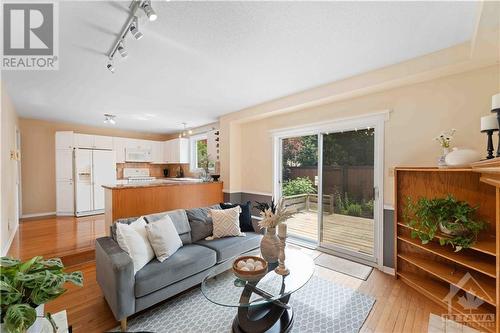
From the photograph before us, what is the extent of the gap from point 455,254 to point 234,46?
3058mm

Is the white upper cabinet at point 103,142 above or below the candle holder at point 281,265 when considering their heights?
above

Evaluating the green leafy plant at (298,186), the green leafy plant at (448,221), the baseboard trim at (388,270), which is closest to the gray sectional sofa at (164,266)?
the green leafy plant at (298,186)

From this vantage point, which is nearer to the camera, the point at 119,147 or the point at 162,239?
the point at 162,239

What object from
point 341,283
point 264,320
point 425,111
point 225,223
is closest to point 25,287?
point 264,320

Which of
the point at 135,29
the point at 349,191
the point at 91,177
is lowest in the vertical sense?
the point at 349,191

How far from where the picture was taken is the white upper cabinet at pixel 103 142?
18.9 feet

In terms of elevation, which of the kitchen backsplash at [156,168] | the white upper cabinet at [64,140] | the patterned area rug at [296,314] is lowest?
the patterned area rug at [296,314]

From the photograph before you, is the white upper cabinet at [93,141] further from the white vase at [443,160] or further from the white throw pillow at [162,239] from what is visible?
the white vase at [443,160]

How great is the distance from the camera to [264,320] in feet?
5.87

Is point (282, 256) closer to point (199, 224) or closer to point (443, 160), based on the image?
point (199, 224)

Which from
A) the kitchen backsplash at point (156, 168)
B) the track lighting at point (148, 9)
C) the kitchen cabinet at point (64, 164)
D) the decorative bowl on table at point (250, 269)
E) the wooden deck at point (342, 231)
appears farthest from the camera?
the kitchen backsplash at point (156, 168)

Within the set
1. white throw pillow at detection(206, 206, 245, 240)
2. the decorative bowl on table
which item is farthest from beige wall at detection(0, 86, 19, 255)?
the decorative bowl on table

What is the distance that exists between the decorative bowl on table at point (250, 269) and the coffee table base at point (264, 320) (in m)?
0.29

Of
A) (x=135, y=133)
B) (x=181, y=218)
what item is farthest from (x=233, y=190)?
(x=135, y=133)
